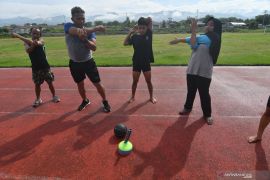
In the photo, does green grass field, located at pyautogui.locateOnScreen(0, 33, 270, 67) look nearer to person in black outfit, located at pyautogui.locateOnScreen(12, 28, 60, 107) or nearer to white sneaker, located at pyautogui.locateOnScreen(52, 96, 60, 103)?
white sneaker, located at pyautogui.locateOnScreen(52, 96, 60, 103)

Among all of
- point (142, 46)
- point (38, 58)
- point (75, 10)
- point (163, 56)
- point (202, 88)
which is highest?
point (75, 10)

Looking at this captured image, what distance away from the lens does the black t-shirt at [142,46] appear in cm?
653

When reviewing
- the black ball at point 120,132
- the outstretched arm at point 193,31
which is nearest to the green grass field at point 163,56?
the outstretched arm at point 193,31

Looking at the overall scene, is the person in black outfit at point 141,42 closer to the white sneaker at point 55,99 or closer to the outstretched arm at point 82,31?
the outstretched arm at point 82,31

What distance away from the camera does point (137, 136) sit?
17.3 feet

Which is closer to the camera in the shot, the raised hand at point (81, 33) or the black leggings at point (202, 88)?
the raised hand at point (81, 33)

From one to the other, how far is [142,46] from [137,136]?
243 centimetres

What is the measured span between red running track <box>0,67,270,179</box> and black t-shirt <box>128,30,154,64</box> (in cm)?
128

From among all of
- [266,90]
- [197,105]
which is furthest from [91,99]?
[266,90]

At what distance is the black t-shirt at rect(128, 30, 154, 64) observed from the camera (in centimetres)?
653

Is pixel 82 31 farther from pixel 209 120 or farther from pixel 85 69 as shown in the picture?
pixel 209 120

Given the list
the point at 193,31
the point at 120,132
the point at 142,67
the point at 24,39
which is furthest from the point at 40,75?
the point at 193,31

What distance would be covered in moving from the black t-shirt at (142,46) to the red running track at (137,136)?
50.3 inches

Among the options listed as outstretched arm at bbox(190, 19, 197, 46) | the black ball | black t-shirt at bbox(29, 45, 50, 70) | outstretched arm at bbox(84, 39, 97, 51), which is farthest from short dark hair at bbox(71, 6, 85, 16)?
the black ball
